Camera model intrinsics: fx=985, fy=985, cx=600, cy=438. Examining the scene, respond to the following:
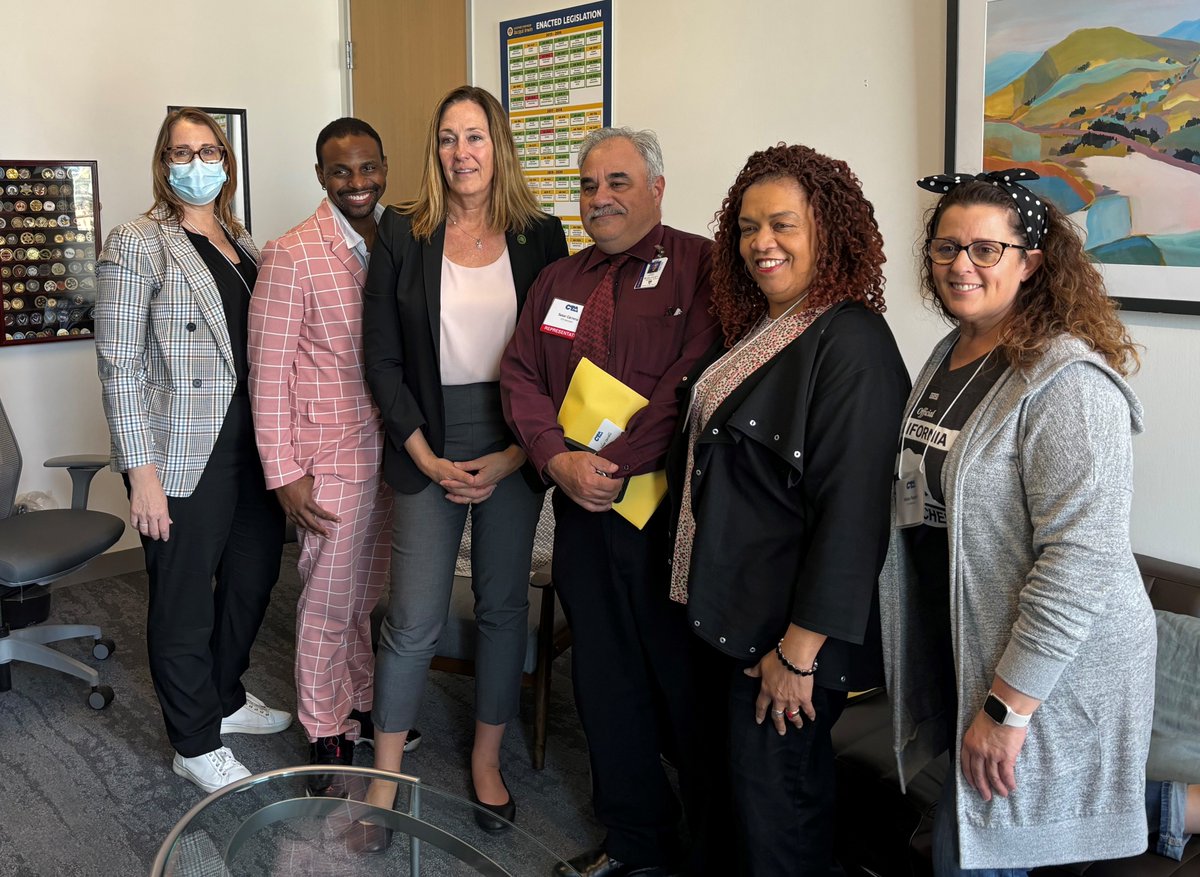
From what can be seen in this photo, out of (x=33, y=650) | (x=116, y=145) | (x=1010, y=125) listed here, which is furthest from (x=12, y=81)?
(x=1010, y=125)

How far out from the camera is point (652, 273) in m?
2.08

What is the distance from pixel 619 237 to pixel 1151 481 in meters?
1.34

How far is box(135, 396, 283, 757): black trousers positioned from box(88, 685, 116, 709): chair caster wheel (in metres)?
0.58

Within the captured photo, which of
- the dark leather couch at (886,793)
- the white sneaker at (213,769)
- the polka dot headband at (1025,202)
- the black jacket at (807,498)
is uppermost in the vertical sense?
the polka dot headband at (1025,202)

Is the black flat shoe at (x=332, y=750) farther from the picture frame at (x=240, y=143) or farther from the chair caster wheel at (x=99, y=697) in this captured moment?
the picture frame at (x=240, y=143)

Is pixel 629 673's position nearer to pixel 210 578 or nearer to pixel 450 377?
pixel 450 377

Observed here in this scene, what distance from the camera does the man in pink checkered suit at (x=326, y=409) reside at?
2.38 m

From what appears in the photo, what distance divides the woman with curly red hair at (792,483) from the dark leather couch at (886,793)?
21cm

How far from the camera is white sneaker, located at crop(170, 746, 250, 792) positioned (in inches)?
104

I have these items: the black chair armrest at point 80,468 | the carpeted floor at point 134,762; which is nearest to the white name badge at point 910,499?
the carpeted floor at point 134,762

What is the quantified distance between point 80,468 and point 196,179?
1.44 metres

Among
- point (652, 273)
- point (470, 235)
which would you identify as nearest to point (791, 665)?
point (652, 273)

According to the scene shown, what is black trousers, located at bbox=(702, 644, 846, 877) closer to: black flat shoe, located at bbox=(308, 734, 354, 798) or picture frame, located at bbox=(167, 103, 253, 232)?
black flat shoe, located at bbox=(308, 734, 354, 798)

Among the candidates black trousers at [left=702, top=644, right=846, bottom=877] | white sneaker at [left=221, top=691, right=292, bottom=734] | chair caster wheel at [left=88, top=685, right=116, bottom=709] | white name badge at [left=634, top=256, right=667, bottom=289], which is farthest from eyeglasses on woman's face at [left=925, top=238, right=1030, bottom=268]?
chair caster wheel at [left=88, top=685, right=116, bottom=709]
